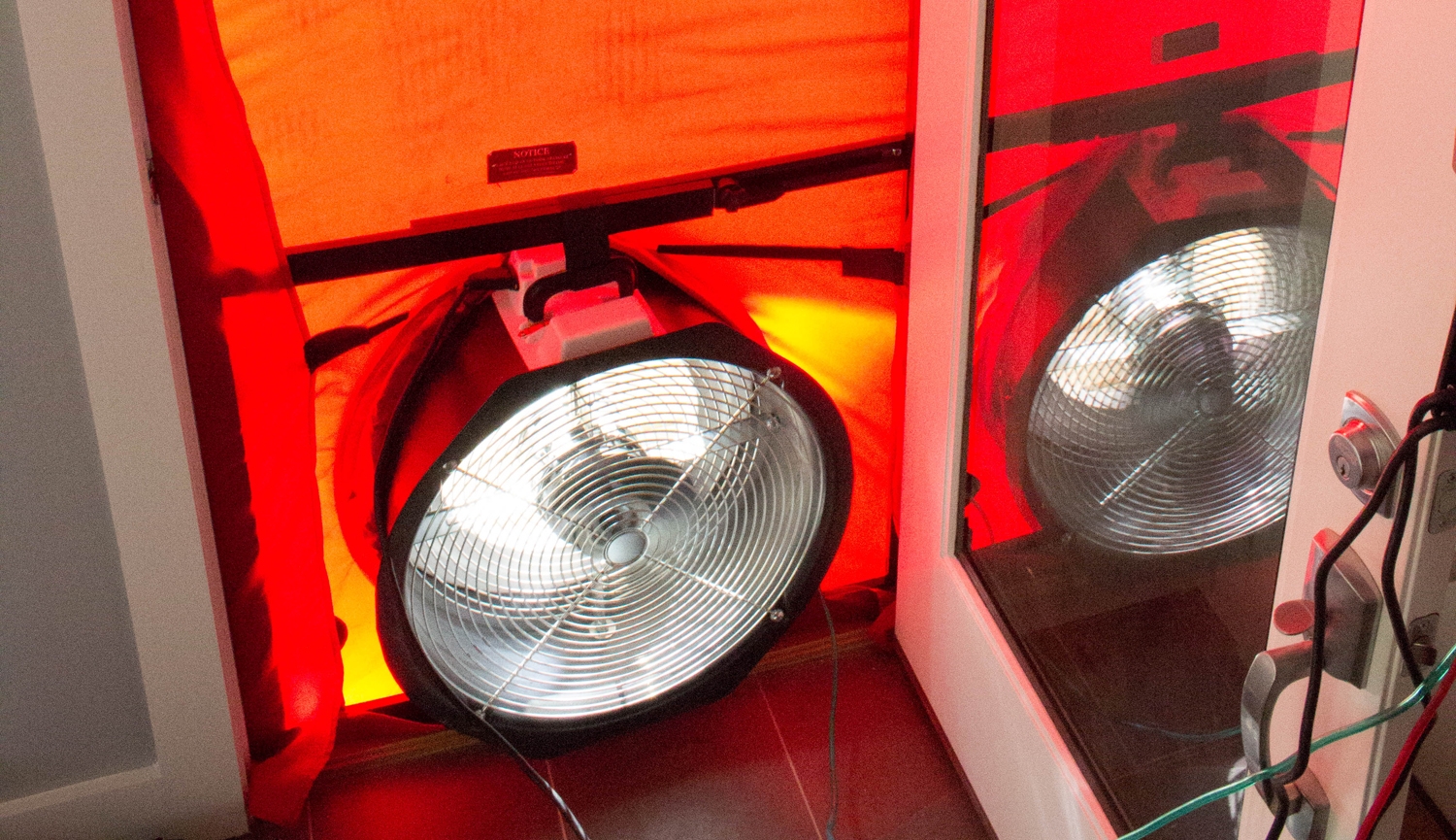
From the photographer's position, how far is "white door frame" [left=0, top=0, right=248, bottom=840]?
43.2 inches

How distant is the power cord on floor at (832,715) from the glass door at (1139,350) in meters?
0.15

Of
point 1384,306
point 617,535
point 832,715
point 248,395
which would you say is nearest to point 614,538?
point 617,535

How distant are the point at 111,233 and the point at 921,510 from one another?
1.03m

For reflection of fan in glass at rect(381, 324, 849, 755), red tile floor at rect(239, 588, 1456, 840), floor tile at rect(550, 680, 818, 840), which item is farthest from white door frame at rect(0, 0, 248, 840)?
floor tile at rect(550, 680, 818, 840)

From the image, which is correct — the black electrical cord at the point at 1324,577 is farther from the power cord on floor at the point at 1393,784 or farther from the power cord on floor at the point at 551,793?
the power cord on floor at the point at 551,793

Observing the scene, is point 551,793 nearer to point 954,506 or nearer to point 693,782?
point 693,782

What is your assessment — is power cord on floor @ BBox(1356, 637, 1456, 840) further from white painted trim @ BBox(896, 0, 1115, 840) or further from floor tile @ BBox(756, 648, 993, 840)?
floor tile @ BBox(756, 648, 993, 840)

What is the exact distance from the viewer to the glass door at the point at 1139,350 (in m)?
0.77

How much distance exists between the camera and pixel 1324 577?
762 millimetres

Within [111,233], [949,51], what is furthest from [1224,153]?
[111,233]

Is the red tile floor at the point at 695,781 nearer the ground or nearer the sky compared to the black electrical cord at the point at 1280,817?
nearer the ground

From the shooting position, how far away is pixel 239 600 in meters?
1.42

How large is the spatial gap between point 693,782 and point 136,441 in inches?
33.5

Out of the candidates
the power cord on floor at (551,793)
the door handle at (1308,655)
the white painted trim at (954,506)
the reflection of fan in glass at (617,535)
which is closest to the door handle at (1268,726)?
the door handle at (1308,655)
